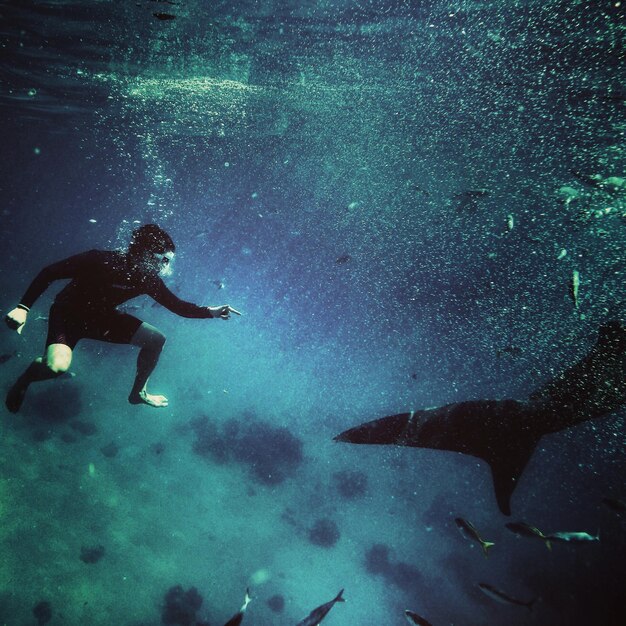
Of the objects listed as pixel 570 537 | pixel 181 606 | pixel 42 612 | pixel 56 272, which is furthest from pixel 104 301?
pixel 181 606

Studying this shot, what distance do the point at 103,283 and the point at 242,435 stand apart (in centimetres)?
1623

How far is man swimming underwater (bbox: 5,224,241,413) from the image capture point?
4.15 meters

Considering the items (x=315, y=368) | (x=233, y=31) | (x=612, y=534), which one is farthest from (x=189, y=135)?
(x=315, y=368)

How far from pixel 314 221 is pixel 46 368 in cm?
2625

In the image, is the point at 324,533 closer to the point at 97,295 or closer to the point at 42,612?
the point at 42,612

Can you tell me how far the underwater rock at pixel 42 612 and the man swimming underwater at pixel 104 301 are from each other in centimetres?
696

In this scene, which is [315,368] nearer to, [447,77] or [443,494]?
[443,494]

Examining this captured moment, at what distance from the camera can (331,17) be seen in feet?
25.2

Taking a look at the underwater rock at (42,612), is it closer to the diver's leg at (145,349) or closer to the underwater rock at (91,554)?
the underwater rock at (91,554)

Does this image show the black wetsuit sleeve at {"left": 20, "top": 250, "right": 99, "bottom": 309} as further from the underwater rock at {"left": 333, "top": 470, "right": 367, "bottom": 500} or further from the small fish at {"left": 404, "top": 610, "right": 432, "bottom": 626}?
the underwater rock at {"left": 333, "top": 470, "right": 367, "bottom": 500}

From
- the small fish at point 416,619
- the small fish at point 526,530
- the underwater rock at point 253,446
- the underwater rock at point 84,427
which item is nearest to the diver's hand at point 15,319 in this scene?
the small fish at point 416,619

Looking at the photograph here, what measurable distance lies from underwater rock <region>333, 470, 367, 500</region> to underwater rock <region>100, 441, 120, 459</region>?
11340 mm

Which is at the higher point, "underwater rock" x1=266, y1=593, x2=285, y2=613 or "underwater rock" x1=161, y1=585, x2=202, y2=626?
"underwater rock" x1=161, y1=585, x2=202, y2=626

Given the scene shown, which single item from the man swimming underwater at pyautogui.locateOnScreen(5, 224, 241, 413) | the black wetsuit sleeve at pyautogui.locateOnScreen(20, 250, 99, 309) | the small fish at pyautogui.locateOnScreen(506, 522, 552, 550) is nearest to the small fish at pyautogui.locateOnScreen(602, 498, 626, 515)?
the small fish at pyautogui.locateOnScreen(506, 522, 552, 550)
